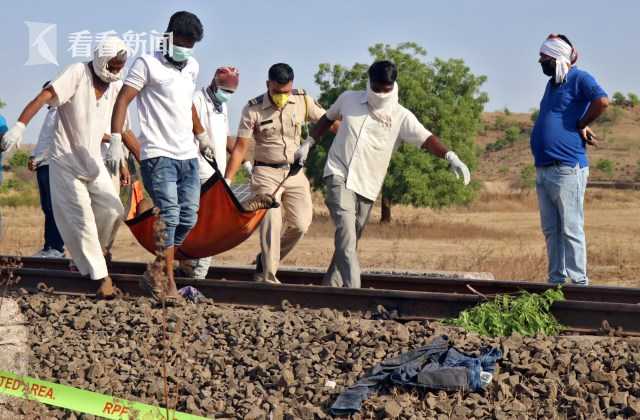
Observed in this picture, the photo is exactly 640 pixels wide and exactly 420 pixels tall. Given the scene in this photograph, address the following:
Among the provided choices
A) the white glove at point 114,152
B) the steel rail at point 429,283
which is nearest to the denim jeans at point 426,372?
the steel rail at point 429,283

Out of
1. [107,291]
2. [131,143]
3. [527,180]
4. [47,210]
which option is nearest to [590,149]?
[527,180]

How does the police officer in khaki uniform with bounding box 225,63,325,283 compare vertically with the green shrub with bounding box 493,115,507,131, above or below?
above

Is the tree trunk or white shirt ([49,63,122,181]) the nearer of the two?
white shirt ([49,63,122,181])

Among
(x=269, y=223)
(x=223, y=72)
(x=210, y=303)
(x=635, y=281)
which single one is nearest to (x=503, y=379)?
(x=210, y=303)

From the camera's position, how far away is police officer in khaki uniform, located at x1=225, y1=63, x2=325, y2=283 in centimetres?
988

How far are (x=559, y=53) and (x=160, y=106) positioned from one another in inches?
143

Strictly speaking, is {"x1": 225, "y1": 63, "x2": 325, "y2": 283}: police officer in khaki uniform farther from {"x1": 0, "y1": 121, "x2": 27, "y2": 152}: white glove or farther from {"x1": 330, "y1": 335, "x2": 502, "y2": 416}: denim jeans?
{"x1": 330, "y1": 335, "x2": 502, "y2": 416}: denim jeans

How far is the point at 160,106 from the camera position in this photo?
8859 mm

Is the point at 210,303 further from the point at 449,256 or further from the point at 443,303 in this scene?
the point at 449,256

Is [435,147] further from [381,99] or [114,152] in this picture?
[114,152]

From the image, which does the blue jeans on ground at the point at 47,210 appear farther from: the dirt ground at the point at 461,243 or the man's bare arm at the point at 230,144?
the man's bare arm at the point at 230,144

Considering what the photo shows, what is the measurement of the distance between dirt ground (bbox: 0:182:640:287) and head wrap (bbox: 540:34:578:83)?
4782 mm

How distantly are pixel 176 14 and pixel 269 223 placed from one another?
2.12 m

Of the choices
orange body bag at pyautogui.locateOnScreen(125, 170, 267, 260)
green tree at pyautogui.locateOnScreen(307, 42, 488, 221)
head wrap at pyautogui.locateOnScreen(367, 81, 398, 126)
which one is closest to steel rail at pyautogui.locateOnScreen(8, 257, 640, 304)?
orange body bag at pyautogui.locateOnScreen(125, 170, 267, 260)
